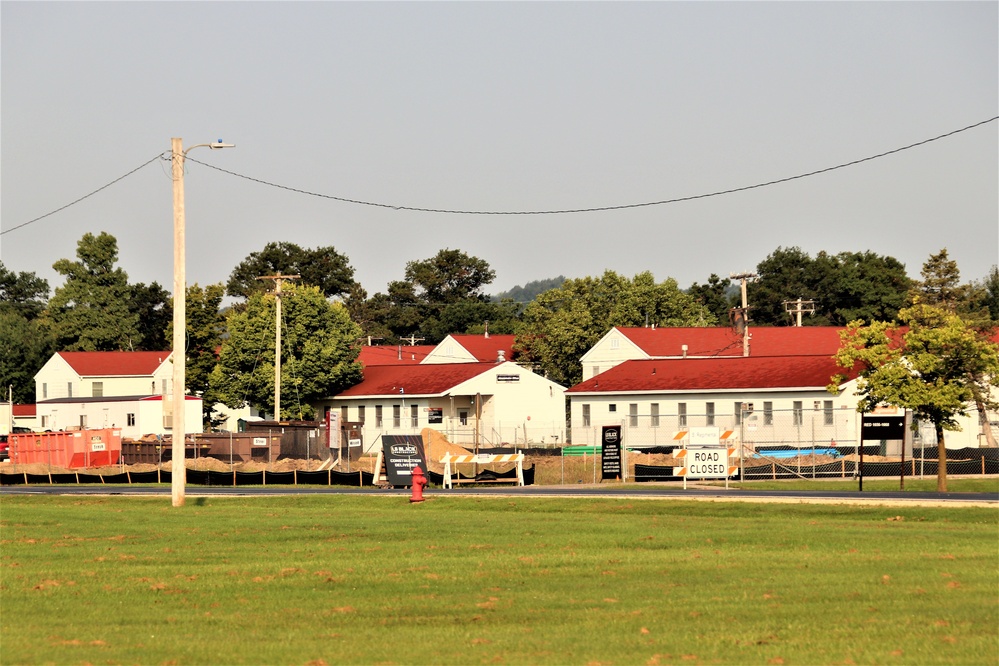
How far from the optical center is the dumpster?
192ft

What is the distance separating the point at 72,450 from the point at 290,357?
2183 cm

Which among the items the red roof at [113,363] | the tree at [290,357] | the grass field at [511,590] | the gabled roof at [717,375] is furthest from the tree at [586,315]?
the grass field at [511,590]

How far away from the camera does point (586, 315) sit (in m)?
101

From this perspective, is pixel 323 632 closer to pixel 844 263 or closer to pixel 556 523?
pixel 556 523

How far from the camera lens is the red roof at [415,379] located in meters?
78.4

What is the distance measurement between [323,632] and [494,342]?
310ft

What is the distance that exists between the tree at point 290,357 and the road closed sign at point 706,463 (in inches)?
1732

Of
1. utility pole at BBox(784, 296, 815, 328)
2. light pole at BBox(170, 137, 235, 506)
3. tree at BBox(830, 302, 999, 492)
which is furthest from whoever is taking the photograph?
utility pole at BBox(784, 296, 815, 328)

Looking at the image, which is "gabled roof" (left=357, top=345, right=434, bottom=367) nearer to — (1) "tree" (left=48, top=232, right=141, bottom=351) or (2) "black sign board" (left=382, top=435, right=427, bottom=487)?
(1) "tree" (left=48, top=232, right=141, bottom=351)

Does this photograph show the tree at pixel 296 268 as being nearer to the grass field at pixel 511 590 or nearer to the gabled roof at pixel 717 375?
the gabled roof at pixel 717 375

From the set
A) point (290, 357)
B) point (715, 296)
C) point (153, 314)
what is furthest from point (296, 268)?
point (290, 357)

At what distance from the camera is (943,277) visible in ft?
324

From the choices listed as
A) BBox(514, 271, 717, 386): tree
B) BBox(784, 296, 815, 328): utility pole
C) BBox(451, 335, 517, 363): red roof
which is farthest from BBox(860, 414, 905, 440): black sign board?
BBox(451, 335, 517, 363): red roof

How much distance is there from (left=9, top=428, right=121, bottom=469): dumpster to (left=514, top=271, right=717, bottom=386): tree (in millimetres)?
45967
